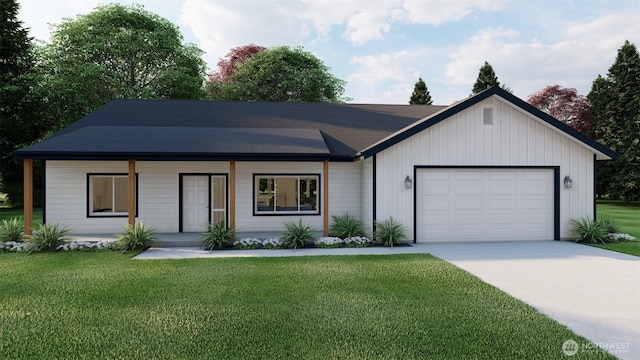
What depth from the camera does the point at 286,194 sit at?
12.0 metres

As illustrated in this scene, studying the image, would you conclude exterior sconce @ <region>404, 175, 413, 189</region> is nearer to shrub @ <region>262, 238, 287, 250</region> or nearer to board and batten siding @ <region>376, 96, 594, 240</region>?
board and batten siding @ <region>376, 96, 594, 240</region>

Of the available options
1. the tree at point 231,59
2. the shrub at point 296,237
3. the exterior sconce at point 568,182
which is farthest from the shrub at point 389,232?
the tree at point 231,59

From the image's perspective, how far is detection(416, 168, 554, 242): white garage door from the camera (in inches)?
416

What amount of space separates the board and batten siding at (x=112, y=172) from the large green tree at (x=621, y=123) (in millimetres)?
27602

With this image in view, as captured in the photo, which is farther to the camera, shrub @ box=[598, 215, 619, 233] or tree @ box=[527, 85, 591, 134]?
tree @ box=[527, 85, 591, 134]

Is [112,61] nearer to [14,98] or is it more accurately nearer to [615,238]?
[14,98]

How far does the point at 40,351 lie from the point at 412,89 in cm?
3941

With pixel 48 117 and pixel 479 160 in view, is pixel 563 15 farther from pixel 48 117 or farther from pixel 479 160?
pixel 48 117

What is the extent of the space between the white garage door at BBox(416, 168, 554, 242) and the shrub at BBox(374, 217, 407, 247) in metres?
0.76

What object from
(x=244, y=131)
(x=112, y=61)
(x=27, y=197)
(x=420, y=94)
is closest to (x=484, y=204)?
(x=244, y=131)

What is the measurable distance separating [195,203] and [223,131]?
2.60m

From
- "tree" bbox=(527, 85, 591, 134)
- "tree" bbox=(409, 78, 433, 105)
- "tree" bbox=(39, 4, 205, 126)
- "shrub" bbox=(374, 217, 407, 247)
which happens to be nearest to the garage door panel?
"shrub" bbox=(374, 217, 407, 247)

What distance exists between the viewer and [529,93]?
41281 millimetres

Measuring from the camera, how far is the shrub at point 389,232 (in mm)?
9891
